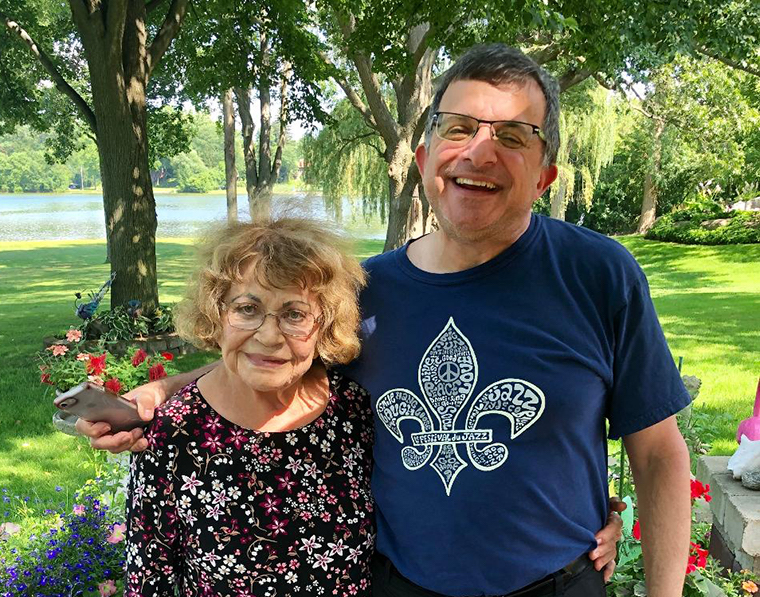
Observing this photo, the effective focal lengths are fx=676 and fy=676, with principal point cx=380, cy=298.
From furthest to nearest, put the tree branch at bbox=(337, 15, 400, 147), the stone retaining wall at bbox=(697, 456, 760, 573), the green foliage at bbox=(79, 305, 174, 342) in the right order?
the tree branch at bbox=(337, 15, 400, 147) → the green foliage at bbox=(79, 305, 174, 342) → the stone retaining wall at bbox=(697, 456, 760, 573)

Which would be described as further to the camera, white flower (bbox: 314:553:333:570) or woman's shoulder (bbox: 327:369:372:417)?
woman's shoulder (bbox: 327:369:372:417)

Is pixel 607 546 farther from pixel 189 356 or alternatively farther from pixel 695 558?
pixel 189 356

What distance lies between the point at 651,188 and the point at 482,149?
2860cm

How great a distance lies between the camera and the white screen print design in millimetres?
1429

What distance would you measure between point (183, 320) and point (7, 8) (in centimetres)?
1209

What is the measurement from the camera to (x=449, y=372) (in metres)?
1.47

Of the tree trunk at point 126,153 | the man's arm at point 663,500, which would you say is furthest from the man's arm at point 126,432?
the tree trunk at point 126,153

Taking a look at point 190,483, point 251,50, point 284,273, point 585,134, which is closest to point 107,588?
point 190,483

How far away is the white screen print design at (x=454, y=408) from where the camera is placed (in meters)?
1.43

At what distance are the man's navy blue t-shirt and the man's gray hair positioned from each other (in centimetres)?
24

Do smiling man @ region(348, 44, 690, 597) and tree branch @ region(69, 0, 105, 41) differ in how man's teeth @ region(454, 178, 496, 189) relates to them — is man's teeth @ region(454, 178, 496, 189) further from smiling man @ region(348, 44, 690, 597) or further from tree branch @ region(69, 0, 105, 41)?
tree branch @ region(69, 0, 105, 41)

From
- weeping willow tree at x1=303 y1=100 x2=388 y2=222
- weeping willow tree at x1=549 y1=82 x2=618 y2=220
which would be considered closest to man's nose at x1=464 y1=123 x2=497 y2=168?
weeping willow tree at x1=303 y1=100 x2=388 y2=222

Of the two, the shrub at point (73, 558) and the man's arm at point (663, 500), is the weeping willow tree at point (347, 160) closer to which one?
the shrub at point (73, 558)

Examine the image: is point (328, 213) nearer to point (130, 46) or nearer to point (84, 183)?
point (130, 46)
